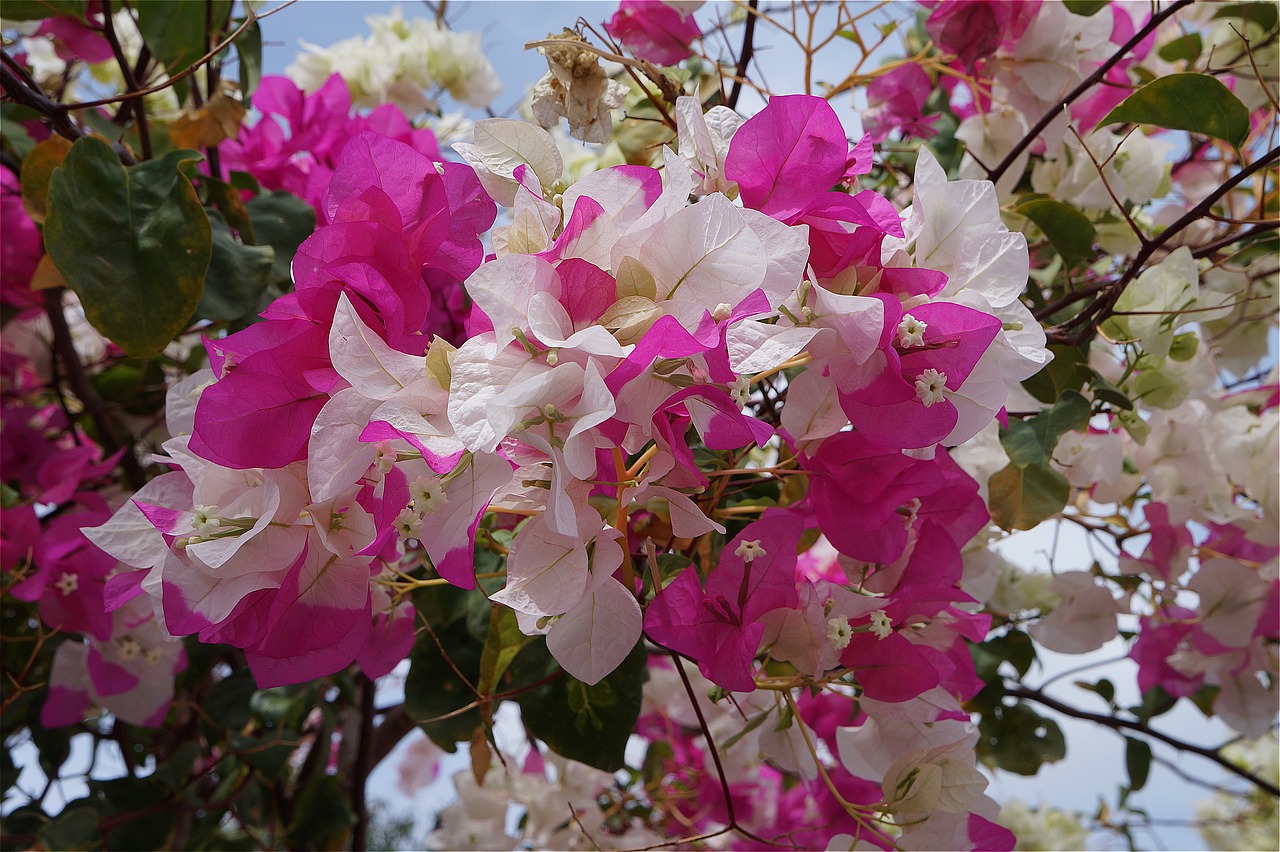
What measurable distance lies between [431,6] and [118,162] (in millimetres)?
665

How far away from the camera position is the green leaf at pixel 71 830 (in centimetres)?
67

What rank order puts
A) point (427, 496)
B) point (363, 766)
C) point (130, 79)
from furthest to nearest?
point (363, 766) < point (130, 79) < point (427, 496)

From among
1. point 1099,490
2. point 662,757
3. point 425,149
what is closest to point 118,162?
point 425,149

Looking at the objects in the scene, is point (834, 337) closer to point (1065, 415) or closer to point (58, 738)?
point (1065, 415)

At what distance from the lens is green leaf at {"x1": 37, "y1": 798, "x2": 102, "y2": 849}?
67 cm

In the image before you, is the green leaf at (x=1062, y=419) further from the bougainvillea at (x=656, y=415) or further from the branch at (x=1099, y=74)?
the branch at (x=1099, y=74)

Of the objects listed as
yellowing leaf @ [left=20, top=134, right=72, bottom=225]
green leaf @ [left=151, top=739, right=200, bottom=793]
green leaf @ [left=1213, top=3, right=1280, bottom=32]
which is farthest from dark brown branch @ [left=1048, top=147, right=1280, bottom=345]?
green leaf @ [left=151, top=739, right=200, bottom=793]

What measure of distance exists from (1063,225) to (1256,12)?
0.28 metres

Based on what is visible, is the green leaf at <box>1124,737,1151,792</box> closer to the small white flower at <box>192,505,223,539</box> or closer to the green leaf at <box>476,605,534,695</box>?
the green leaf at <box>476,605,534,695</box>

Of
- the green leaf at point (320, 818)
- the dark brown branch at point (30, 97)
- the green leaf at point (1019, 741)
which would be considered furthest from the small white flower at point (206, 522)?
the green leaf at point (1019, 741)

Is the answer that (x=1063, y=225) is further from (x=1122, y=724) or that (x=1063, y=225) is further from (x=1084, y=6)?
(x=1122, y=724)

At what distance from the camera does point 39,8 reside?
0.60 metres

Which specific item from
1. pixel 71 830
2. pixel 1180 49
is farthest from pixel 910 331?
pixel 71 830

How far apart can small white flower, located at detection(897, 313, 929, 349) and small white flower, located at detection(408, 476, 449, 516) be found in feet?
0.52
